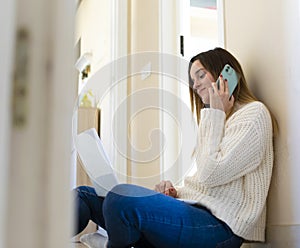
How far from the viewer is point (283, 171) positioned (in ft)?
4.21

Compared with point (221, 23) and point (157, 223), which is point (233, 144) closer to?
point (157, 223)

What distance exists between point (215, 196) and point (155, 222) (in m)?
0.20

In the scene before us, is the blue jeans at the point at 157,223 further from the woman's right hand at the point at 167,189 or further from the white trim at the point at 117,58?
the white trim at the point at 117,58

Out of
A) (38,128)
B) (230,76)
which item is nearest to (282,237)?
(230,76)

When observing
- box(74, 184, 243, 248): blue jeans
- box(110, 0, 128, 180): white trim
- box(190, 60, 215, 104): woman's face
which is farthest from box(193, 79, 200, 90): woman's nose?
box(110, 0, 128, 180): white trim

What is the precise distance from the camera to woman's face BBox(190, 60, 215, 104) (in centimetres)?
141

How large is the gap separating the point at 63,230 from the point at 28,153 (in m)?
0.04

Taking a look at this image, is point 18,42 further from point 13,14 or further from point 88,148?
point 88,148

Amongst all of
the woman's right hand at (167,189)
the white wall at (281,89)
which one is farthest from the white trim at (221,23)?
the woman's right hand at (167,189)

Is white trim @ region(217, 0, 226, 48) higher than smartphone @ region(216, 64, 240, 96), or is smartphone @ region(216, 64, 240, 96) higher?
white trim @ region(217, 0, 226, 48)

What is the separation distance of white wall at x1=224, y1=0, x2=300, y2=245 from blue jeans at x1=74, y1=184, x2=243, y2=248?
167 mm

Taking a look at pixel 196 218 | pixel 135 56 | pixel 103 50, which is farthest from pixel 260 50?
pixel 103 50

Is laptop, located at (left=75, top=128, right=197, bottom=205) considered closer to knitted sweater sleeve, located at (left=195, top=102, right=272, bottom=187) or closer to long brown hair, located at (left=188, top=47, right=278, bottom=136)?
knitted sweater sleeve, located at (left=195, top=102, right=272, bottom=187)

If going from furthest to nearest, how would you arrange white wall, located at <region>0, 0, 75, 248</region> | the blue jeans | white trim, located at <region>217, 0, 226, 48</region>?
white trim, located at <region>217, 0, 226, 48</region>, the blue jeans, white wall, located at <region>0, 0, 75, 248</region>
